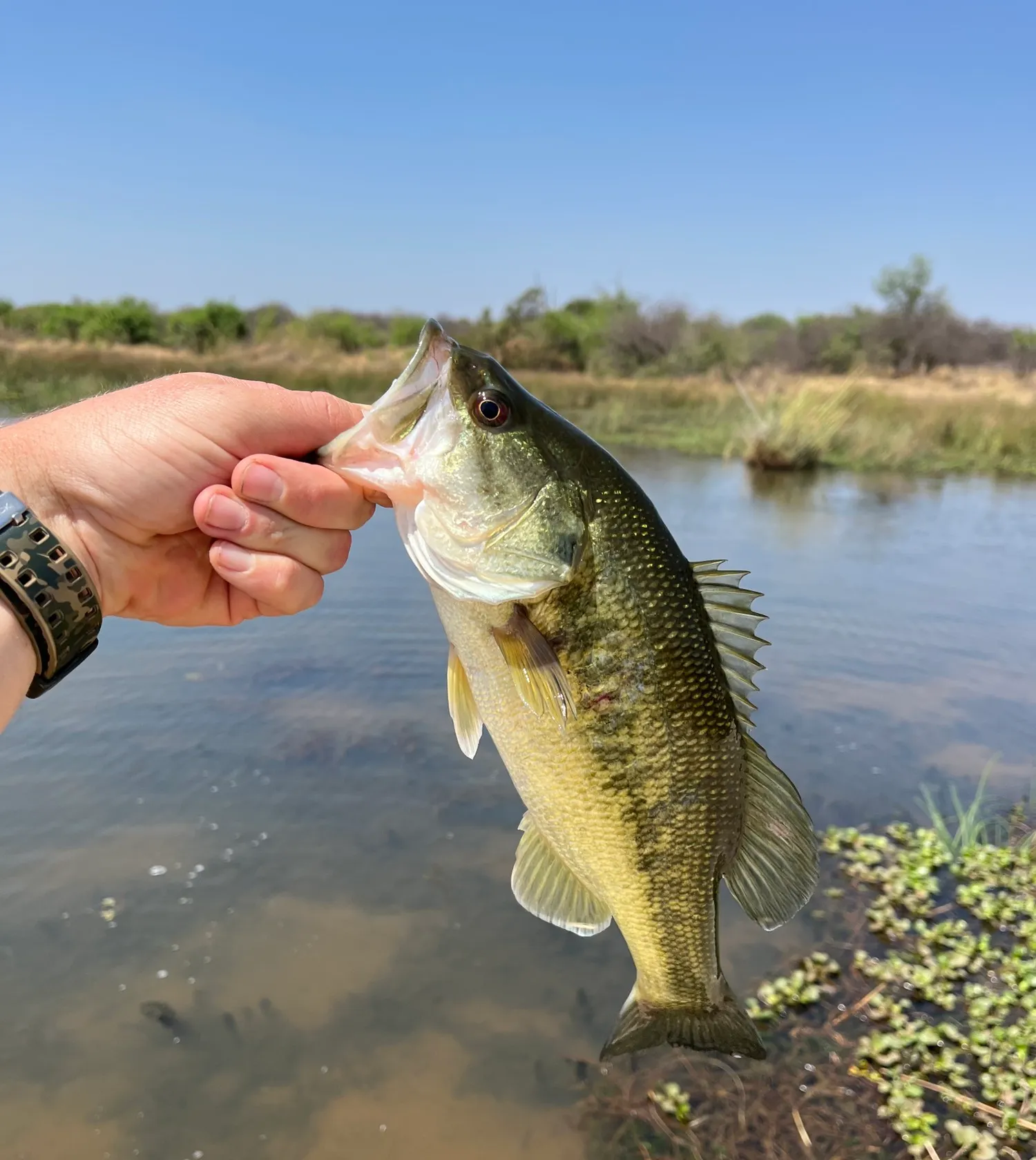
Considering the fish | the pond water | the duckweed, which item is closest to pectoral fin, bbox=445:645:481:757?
the fish

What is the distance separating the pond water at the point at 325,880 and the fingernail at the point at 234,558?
8.65ft

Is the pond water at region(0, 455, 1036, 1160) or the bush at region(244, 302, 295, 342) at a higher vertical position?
the bush at region(244, 302, 295, 342)

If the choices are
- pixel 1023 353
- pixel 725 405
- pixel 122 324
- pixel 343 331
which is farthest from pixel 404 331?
pixel 1023 353

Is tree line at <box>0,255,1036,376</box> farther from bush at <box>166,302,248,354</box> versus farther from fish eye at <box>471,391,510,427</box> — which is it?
fish eye at <box>471,391,510,427</box>

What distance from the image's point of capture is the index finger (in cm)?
213

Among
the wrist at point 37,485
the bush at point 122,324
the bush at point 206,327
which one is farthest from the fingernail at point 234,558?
the bush at point 122,324

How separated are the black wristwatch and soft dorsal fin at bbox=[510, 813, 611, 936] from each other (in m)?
1.20

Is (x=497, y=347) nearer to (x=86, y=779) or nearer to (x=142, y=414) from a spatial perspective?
(x=86, y=779)

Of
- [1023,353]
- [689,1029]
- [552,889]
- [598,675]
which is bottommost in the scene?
[689,1029]

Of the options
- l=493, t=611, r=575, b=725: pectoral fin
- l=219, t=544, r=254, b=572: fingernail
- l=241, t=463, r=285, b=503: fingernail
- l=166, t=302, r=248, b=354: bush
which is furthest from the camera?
l=166, t=302, r=248, b=354: bush

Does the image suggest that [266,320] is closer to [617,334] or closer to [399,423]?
[617,334]

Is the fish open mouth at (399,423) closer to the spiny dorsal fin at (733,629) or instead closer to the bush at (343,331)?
the spiny dorsal fin at (733,629)

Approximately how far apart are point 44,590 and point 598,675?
133 cm

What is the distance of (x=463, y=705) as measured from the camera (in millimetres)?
1944
